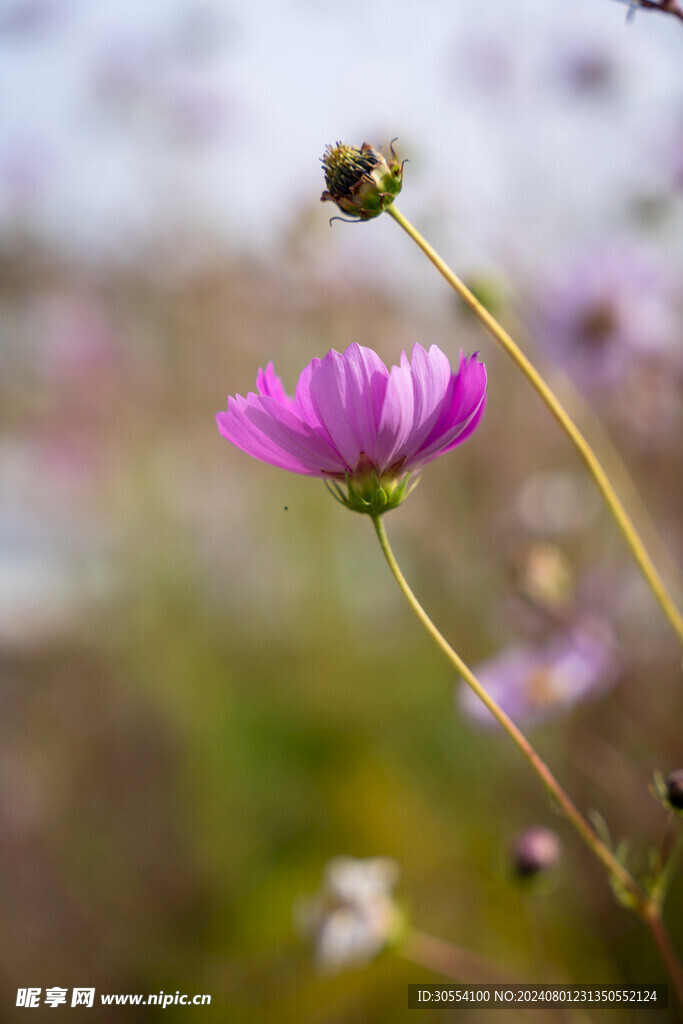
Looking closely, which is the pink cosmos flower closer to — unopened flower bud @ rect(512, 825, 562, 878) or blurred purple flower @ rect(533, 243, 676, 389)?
unopened flower bud @ rect(512, 825, 562, 878)

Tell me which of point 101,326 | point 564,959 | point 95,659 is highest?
point 101,326

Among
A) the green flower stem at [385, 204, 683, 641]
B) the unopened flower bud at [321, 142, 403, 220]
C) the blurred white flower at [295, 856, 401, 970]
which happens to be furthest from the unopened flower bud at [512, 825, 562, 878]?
the unopened flower bud at [321, 142, 403, 220]

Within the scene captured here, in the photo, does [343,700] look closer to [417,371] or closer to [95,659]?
[95,659]

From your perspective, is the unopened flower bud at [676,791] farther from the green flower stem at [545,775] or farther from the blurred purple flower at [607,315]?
the blurred purple flower at [607,315]

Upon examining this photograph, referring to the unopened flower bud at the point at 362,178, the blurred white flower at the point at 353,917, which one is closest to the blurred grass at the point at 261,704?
the blurred white flower at the point at 353,917

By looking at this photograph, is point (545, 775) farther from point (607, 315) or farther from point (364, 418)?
point (607, 315)

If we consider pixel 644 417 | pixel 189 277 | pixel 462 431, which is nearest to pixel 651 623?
pixel 644 417
